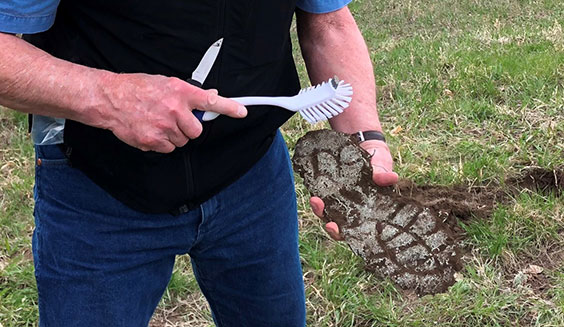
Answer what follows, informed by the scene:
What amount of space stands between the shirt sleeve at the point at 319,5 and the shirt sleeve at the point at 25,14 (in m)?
0.67

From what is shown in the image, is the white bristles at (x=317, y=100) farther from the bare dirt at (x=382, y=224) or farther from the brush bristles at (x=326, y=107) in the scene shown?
the bare dirt at (x=382, y=224)

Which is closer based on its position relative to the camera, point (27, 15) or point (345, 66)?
point (27, 15)

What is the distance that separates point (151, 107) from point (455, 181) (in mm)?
2382

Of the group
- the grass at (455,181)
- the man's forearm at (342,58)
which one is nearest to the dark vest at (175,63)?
the man's forearm at (342,58)

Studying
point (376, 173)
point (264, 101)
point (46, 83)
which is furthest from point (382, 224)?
point (46, 83)

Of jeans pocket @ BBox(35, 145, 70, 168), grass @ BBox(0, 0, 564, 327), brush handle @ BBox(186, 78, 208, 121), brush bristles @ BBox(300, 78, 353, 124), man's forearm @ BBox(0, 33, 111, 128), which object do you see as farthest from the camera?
grass @ BBox(0, 0, 564, 327)

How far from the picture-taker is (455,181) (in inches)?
129

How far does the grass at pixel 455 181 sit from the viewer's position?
8.57ft

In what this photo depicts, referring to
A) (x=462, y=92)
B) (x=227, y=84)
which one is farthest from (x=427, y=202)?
(x=227, y=84)

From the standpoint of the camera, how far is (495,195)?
125 inches

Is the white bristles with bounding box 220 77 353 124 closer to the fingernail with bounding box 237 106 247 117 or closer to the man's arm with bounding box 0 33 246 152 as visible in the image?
the fingernail with bounding box 237 106 247 117

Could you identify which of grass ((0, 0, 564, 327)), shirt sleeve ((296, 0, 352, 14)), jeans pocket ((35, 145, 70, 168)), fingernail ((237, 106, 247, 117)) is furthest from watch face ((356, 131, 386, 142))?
grass ((0, 0, 564, 327))

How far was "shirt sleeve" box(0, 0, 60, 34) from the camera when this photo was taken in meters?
1.16

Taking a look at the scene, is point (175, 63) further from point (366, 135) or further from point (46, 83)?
point (366, 135)
